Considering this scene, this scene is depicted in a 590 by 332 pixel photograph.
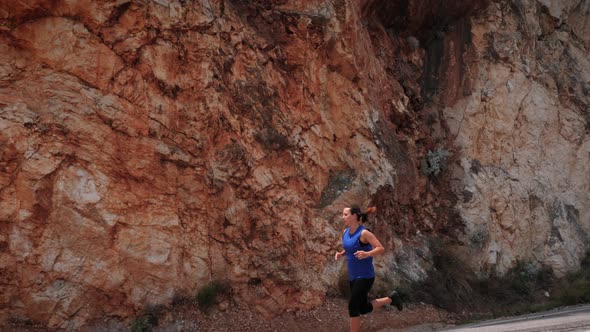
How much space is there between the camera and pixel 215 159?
8.30m

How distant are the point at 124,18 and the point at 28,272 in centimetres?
374

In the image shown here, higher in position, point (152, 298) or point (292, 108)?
point (292, 108)

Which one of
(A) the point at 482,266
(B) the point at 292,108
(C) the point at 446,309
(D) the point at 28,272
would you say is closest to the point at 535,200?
(A) the point at 482,266

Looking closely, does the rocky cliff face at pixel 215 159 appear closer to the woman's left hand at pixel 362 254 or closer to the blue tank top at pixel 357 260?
the blue tank top at pixel 357 260

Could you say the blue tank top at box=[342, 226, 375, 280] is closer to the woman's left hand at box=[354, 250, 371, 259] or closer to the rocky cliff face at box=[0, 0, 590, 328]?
the woman's left hand at box=[354, 250, 371, 259]

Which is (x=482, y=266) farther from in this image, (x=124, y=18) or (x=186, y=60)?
(x=124, y=18)

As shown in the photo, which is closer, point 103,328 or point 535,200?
point 103,328

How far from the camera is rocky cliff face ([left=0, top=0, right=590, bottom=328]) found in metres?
7.11

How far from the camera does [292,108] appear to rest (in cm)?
945

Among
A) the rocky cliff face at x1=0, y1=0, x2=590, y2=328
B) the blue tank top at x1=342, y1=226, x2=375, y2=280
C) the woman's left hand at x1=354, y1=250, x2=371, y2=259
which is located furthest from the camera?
the rocky cliff face at x1=0, y1=0, x2=590, y2=328

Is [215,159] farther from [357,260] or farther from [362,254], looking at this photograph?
[362,254]

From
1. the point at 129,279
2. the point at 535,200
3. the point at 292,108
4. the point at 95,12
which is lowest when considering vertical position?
the point at 129,279

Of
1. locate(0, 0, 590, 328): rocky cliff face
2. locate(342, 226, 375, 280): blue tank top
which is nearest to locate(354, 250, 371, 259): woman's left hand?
locate(342, 226, 375, 280): blue tank top

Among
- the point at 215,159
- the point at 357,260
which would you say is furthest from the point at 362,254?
the point at 215,159
